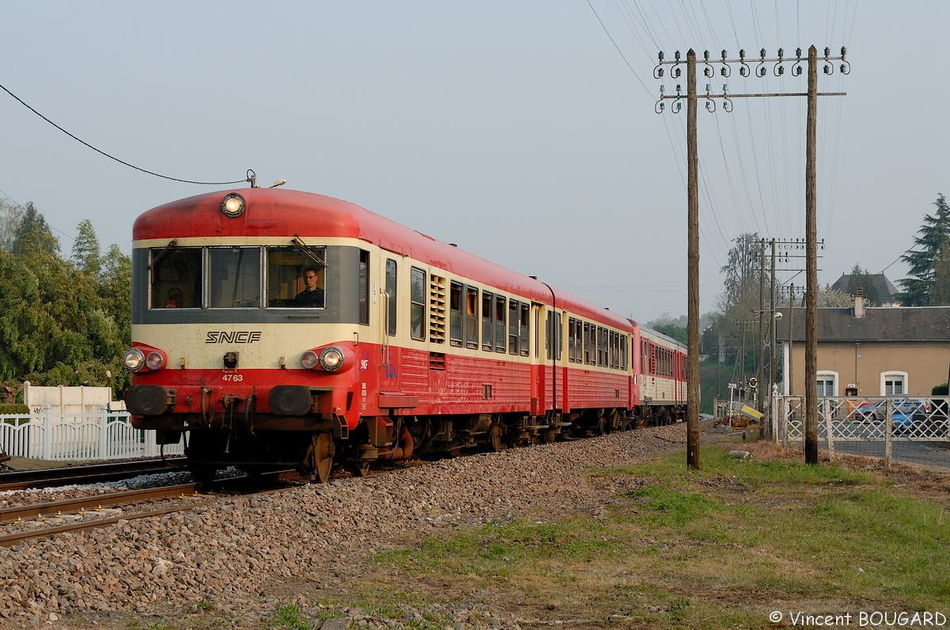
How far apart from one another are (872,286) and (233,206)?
12960 centimetres

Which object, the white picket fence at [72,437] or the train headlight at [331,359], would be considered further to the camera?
the white picket fence at [72,437]

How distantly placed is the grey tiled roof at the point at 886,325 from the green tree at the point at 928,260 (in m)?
39.4

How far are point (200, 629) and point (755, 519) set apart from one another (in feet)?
23.0

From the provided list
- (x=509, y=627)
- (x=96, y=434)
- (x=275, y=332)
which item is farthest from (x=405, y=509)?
(x=96, y=434)

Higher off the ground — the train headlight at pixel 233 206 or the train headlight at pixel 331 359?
the train headlight at pixel 233 206

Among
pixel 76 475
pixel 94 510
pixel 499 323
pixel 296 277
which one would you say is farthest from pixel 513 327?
pixel 94 510

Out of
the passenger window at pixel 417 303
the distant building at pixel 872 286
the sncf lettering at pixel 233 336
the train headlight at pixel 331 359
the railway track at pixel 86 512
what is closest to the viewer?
the railway track at pixel 86 512

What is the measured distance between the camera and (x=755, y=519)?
1193cm

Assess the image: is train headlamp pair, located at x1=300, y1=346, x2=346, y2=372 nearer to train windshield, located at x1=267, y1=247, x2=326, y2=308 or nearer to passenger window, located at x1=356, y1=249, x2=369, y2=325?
train windshield, located at x1=267, y1=247, x2=326, y2=308

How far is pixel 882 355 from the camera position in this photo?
6612 centimetres

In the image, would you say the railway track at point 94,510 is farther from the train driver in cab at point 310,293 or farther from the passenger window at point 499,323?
the passenger window at point 499,323

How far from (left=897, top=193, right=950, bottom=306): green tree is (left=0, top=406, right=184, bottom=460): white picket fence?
9325cm

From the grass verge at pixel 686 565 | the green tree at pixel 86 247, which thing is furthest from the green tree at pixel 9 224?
the grass verge at pixel 686 565

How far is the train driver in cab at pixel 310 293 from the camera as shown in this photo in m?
13.0
